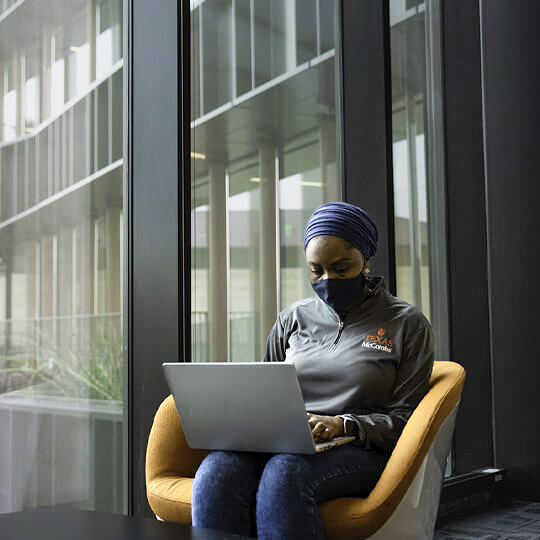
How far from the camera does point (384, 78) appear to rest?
10.2 ft

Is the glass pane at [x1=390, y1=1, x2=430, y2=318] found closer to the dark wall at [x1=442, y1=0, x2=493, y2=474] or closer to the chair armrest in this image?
the dark wall at [x1=442, y1=0, x2=493, y2=474]

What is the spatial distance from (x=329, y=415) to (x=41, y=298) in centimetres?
95

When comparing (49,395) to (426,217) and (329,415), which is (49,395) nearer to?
(329,415)

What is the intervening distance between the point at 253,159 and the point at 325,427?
1346 millimetres

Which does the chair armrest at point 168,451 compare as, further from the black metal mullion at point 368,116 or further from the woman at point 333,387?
the black metal mullion at point 368,116

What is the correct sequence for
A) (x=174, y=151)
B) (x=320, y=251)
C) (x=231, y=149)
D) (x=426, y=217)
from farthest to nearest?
1. (x=426, y=217)
2. (x=231, y=149)
3. (x=174, y=151)
4. (x=320, y=251)

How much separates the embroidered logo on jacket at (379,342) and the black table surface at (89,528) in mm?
773

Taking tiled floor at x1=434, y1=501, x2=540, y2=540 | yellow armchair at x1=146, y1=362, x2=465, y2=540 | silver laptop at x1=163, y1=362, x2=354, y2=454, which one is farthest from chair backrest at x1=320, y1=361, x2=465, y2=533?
tiled floor at x1=434, y1=501, x2=540, y2=540

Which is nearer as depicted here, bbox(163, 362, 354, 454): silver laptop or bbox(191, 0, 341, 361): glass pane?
bbox(163, 362, 354, 454): silver laptop

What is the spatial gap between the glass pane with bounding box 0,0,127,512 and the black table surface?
737mm

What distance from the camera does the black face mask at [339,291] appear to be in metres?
2.10

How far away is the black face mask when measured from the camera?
2102 millimetres

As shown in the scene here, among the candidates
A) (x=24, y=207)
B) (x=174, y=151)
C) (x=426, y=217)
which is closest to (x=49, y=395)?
(x=24, y=207)

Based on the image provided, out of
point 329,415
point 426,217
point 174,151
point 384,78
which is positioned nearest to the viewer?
point 329,415
